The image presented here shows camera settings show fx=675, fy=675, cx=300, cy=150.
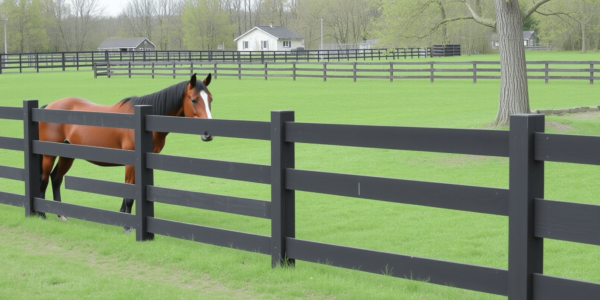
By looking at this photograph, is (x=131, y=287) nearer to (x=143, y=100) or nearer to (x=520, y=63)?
(x=143, y=100)

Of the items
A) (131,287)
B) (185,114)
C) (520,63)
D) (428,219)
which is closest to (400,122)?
(520,63)

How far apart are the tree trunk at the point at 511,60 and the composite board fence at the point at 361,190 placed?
29.9 feet

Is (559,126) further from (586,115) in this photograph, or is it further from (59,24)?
(59,24)

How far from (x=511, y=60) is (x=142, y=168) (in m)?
9.49

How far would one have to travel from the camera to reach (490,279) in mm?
3910

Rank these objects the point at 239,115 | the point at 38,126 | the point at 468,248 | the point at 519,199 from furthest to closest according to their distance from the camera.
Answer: the point at 239,115 → the point at 38,126 → the point at 468,248 → the point at 519,199

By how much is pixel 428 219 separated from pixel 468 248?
1408 millimetres

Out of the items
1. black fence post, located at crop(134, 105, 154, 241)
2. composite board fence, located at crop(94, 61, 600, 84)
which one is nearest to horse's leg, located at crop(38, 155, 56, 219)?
black fence post, located at crop(134, 105, 154, 241)

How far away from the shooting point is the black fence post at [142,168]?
19.4 ft

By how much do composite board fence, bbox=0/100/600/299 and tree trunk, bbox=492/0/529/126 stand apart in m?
9.12

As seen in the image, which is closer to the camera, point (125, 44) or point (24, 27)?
point (24, 27)

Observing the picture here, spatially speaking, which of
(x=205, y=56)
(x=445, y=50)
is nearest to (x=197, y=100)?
(x=205, y=56)

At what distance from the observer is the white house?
104m

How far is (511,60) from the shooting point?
13359mm
